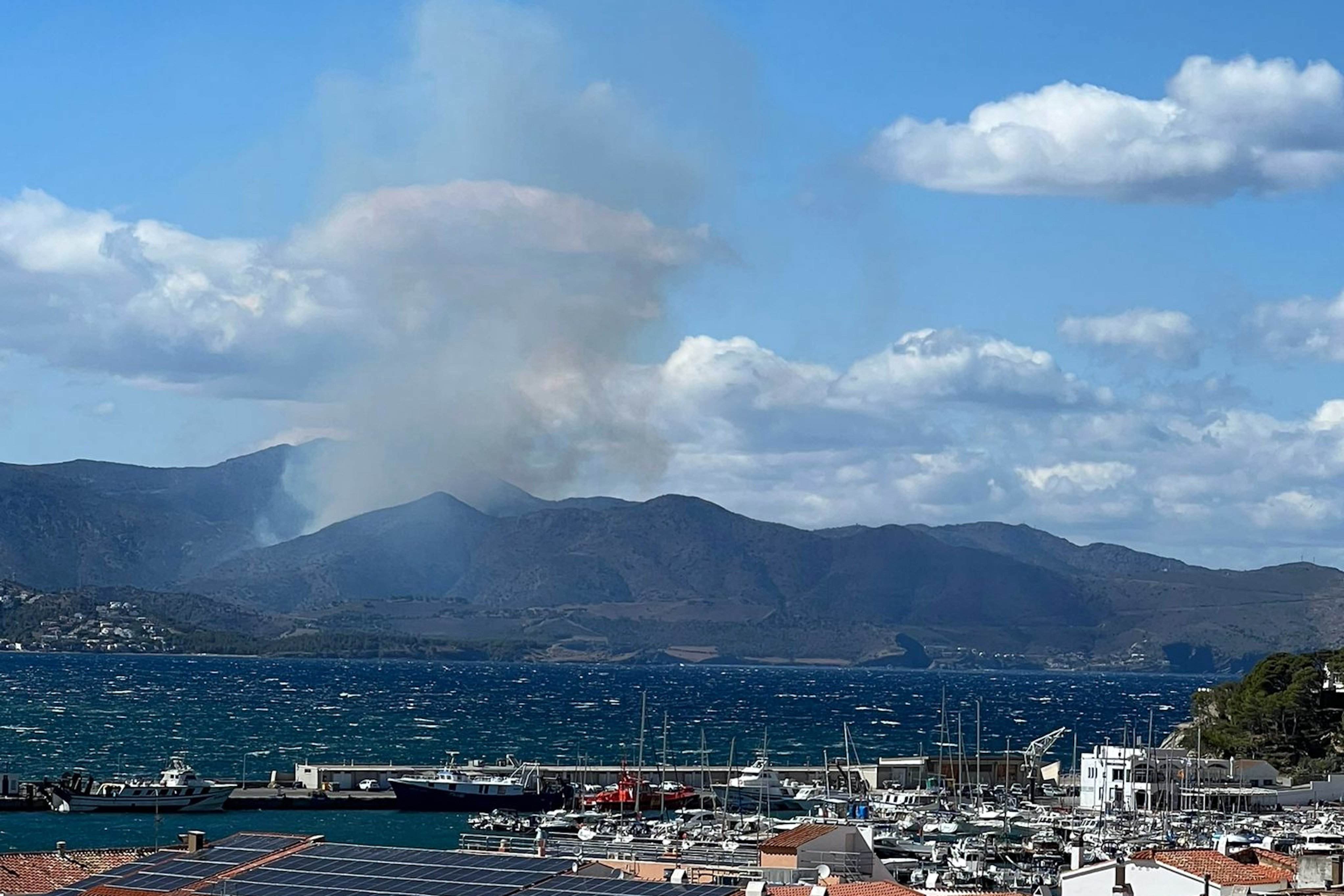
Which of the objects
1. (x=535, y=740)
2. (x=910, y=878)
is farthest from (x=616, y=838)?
(x=535, y=740)

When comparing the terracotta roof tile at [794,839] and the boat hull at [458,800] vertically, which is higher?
the terracotta roof tile at [794,839]

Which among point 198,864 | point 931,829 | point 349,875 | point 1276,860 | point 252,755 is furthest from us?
point 252,755

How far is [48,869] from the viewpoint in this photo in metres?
51.4

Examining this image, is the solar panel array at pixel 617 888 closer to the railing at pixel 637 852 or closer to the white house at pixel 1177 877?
the railing at pixel 637 852

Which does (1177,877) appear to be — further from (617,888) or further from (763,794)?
(763,794)

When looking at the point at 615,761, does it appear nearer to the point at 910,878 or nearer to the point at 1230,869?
the point at 910,878

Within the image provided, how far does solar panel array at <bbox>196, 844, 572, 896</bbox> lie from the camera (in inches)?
1539

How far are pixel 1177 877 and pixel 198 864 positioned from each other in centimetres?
1942

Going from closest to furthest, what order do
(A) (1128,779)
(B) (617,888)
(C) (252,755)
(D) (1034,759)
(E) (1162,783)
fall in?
(B) (617,888) → (A) (1128,779) → (E) (1162,783) → (D) (1034,759) → (C) (252,755)

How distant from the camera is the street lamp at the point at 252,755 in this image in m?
141

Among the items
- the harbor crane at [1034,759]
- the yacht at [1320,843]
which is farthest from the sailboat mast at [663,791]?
the yacht at [1320,843]

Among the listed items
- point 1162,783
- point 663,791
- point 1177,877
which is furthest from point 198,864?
point 1162,783

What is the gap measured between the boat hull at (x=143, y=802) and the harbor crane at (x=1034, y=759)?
45.2 metres

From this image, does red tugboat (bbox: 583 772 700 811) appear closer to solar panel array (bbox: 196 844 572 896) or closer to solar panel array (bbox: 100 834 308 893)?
solar panel array (bbox: 100 834 308 893)
